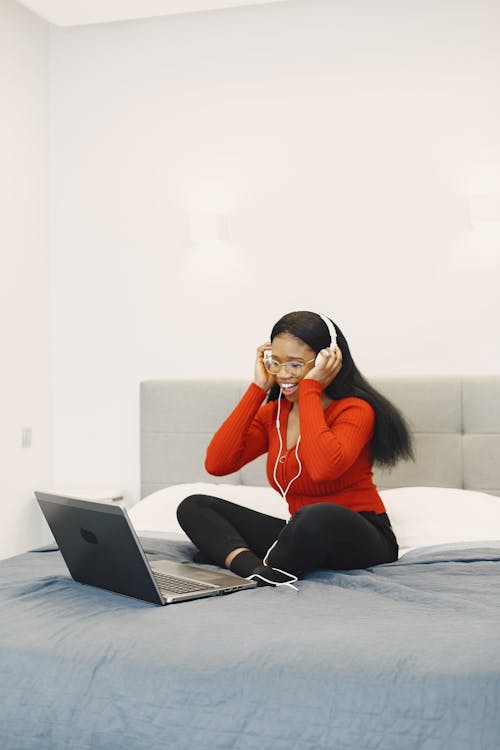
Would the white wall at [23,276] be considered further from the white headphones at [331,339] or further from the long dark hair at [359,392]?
the white headphones at [331,339]

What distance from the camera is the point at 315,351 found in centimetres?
276

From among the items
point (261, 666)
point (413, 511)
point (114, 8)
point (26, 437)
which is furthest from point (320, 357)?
point (114, 8)

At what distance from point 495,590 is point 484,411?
4.21 feet

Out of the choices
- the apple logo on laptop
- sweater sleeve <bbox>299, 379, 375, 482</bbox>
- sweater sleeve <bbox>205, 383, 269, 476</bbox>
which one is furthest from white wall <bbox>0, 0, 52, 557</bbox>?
the apple logo on laptop

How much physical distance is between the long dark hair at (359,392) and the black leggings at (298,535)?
198mm

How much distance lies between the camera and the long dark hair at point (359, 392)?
8.79ft

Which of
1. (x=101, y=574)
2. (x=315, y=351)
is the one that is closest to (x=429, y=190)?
(x=315, y=351)

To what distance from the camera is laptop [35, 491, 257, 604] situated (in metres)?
1.89

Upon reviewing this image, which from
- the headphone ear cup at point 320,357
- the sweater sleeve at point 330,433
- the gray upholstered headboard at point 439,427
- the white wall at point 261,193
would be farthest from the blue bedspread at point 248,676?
the white wall at point 261,193

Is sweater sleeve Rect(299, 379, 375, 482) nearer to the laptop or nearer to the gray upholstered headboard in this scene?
the laptop

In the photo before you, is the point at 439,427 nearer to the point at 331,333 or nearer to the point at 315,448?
the point at 331,333

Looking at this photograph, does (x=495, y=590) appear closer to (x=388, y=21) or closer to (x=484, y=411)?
(x=484, y=411)

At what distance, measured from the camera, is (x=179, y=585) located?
2.13 metres

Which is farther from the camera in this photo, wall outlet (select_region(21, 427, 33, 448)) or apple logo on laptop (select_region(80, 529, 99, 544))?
wall outlet (select_region(21, 427, 33, 448))
